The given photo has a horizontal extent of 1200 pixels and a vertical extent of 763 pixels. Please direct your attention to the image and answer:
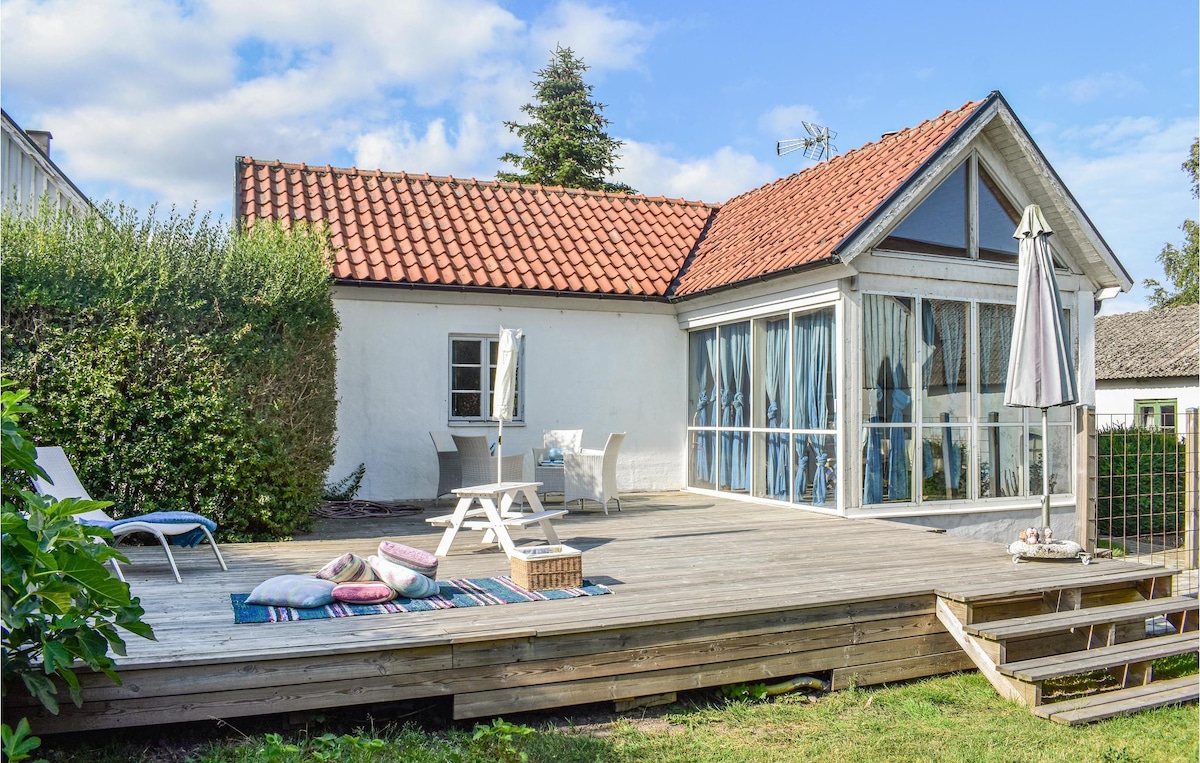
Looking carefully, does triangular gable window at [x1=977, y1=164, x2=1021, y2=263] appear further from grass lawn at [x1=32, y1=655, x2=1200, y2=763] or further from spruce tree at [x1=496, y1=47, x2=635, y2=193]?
spruce tree at [x1=496, y1=47, x2=635, y2=193]

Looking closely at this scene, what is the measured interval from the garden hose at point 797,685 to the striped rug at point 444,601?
3.96 ft

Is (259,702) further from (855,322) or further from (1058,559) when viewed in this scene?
(855,322)

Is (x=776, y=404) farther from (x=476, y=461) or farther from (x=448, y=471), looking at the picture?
(x=448, y=471)

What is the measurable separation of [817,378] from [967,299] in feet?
7.09

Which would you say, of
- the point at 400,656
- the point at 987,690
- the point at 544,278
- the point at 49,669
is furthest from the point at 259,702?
the point at 544,278

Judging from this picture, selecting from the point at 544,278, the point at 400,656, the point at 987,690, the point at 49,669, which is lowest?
the point at 987,690

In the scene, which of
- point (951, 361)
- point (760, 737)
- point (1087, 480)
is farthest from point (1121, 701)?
point (951, 361)

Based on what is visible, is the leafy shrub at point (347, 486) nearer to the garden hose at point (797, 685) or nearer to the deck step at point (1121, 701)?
the garden hose at point (797, 685)

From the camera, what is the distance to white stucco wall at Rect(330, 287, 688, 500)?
1191 cm

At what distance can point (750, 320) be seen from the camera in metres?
11.6

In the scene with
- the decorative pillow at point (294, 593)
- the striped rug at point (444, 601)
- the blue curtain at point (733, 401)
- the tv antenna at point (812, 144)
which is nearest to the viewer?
the striped rug at point (444, 601)

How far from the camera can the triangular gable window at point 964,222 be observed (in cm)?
1048

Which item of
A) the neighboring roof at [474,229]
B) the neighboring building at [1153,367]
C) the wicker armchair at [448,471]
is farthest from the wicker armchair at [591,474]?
the neighboring building at [1153,367]

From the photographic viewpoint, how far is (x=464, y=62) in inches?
541
